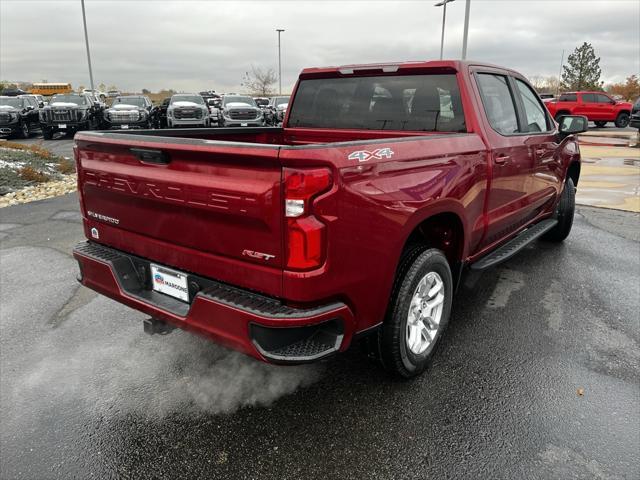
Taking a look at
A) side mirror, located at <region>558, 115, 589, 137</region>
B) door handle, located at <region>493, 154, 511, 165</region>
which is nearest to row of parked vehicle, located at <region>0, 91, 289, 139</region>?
side mirror, located at <region>558, 115, 589, 137</region>

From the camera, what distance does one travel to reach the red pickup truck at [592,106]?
25844 millimetres

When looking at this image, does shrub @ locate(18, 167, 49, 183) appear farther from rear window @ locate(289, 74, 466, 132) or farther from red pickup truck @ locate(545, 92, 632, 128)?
red pickup truck @ locate(545, 92, 632, 128)

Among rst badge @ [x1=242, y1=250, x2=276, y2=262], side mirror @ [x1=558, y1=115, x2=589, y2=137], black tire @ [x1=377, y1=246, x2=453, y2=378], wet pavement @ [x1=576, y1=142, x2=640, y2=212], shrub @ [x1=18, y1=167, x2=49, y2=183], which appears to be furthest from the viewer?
shrub @ [x1=18, y1=167, x2=49, y2=183]

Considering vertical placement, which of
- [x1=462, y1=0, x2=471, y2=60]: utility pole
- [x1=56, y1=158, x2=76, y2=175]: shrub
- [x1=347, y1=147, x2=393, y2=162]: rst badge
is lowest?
[x1=56, y1=158, x2=76, y2=175]: shrub

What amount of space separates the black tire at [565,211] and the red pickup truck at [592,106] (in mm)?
22596

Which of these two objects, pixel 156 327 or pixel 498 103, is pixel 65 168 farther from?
pixel 498 103

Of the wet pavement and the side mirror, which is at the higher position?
the side mirror

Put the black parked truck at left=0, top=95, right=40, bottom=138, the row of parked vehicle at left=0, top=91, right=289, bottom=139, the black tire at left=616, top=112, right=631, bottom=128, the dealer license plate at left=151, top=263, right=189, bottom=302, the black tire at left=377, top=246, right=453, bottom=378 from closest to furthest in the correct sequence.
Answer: the dealer license plate at left=151, top=263, right=189, bottom=302
the black tire at left=377, top=246, right=453, bottom=378
the row of parked vehicle at left=0, top=91, right=289, bottom=139
the black parked truck at left=0, top=95, right=40, bottom=138
the black tire at left=616, top=112, right=631, bottom=128

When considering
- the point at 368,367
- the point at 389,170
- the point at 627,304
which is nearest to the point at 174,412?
the point at 368,367

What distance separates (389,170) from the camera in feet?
8.05

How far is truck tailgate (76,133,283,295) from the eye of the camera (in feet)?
7.18

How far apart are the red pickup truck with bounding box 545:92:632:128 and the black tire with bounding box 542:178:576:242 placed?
2260 cm

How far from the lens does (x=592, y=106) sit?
26484mm

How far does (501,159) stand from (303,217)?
2.15 metres
